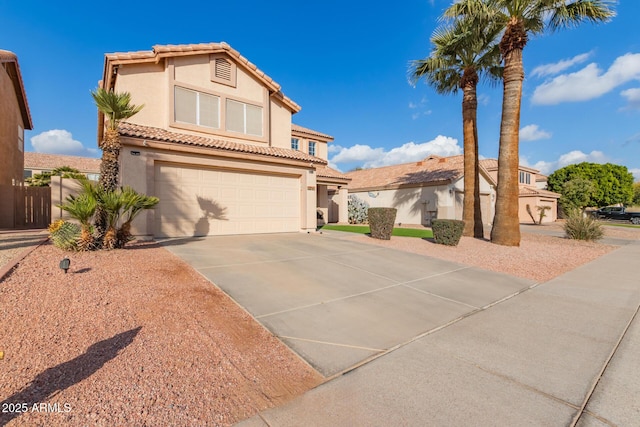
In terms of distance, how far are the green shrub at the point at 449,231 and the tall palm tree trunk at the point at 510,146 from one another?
2.34 meters

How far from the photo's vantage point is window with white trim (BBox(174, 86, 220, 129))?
11258 millimetres

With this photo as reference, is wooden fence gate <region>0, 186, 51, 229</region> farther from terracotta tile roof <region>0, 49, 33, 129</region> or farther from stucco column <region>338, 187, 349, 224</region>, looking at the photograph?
stucco column <region>338, 187, 349, 224</region>

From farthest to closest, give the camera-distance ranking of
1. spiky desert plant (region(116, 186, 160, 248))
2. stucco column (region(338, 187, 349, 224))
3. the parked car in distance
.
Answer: the parked car in distance < stucco column (region(338, 187, 349, 224)) < spiky desert plant (region(116, 186, 160, 248))

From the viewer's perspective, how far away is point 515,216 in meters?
11.4

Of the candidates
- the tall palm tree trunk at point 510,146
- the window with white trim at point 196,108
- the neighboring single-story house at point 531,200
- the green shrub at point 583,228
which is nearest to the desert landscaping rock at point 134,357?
the window with white trim at point 196,108

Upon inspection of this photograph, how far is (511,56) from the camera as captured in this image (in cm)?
1112

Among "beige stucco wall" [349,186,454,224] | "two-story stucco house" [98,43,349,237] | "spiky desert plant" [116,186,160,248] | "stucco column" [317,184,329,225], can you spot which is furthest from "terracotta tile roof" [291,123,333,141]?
"spiky desert plant" [116,186,160,248]

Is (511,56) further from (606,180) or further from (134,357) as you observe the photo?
(606,180)

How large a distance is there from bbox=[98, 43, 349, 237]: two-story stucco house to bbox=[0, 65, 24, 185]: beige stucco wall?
8467 millimetres

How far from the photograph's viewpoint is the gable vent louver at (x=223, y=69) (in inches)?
484

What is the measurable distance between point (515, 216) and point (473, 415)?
37.3 feet

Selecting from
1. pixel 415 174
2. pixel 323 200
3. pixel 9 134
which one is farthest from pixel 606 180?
pixel 9 134

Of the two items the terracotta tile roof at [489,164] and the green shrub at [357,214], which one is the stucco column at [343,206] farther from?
the terracotta tile roof at [489,164]

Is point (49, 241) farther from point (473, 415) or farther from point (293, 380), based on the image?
point (473, 415)
